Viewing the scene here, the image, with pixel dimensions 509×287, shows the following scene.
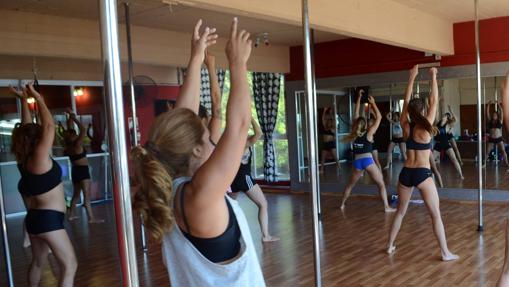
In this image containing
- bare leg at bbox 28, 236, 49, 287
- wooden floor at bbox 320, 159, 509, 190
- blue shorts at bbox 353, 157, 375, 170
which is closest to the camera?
bare leg at bbox 28, 236, 49, 287

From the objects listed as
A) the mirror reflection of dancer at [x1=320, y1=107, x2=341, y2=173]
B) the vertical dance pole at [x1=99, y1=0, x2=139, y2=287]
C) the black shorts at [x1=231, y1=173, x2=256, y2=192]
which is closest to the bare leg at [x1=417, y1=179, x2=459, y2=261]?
the black shorts at [x1=231, y1=173, x2=256, y2=192]

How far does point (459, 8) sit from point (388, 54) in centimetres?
196

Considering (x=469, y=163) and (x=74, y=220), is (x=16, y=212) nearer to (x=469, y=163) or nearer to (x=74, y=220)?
(x=74, y=220)

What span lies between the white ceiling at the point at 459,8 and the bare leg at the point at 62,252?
16.0ft

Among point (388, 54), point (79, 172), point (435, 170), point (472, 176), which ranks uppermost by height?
point (388, 54)

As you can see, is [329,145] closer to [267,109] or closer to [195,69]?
[267,109]

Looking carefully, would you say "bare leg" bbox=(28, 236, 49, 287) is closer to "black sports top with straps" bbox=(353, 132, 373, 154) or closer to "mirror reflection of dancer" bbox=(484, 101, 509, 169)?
"black sports top with straps" bbox=(353, 132, 373, 154)

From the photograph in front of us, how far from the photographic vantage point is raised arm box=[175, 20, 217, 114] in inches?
72.5

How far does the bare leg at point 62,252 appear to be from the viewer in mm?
3291

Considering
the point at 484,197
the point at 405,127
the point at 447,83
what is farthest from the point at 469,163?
the point at 405,127

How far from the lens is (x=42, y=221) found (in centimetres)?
327

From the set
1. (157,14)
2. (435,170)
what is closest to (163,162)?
(157,14)

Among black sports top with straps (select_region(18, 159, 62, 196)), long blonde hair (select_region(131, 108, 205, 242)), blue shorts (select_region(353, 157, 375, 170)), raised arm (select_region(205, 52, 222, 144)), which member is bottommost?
blue shorts (select_region(353, 157, 375, 170))

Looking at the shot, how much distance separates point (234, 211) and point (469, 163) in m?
7.66
